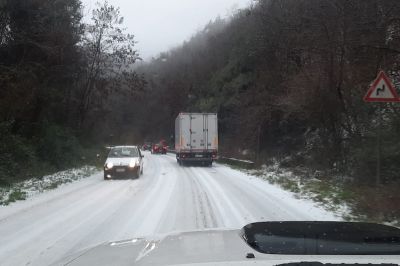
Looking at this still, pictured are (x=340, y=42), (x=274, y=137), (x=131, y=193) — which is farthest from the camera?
(x=274, y=137)

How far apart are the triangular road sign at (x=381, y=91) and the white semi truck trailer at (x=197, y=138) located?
83.4 ft

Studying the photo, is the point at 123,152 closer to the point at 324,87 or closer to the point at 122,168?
the point at 122,168

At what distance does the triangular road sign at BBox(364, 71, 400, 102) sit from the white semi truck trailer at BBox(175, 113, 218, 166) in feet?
83.4

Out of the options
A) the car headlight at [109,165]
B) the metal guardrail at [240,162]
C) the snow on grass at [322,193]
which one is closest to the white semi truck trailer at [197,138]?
the metal guardrail at [240,162]

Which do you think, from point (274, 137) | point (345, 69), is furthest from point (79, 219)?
point (274, 137)

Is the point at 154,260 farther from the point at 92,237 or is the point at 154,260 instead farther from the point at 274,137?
the point at 274,137

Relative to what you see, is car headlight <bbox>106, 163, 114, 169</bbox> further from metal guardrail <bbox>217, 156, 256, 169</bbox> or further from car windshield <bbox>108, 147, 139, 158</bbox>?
metal guardrail <bbox>217, 156, 256, 169</bbox>

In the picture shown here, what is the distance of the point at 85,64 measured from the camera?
139 ft

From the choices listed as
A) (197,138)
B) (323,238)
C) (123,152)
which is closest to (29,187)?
(123,152)

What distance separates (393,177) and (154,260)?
13861 mm

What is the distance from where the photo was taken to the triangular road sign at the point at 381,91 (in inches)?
451

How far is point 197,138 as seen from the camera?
37281 millimetres

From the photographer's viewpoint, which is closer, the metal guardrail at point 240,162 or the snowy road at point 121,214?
the snowy road at point 121,214

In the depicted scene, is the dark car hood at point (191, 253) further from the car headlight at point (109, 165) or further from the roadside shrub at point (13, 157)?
the car headlight at point (109, 165)
